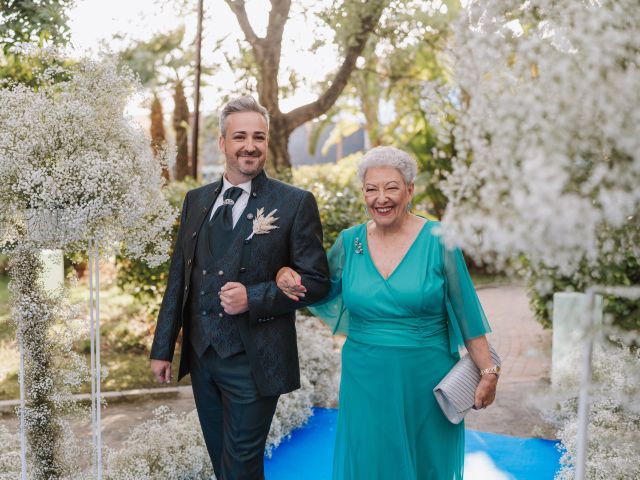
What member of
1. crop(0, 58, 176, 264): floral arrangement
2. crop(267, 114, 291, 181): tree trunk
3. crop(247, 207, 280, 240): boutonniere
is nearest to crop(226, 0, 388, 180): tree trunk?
crop(267, 114, 291, 181): tree trunk

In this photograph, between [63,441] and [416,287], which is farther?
[63,441]

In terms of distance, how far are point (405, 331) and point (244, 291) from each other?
0.82 m

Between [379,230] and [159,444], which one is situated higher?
[379,230]

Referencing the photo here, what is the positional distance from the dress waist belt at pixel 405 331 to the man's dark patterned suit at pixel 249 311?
12.5 inches

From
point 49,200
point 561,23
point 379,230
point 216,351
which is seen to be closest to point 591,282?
point 561,23

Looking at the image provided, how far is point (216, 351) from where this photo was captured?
3365 millimetres

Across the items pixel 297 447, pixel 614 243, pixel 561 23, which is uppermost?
pixel 561 23

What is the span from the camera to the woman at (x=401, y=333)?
331cm

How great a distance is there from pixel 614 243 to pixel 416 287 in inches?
60.9

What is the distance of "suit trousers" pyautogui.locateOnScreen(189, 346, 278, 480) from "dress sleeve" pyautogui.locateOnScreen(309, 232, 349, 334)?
612 mm

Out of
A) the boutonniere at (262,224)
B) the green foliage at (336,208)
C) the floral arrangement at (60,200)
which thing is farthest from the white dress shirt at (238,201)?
the green foliage at (336,208)

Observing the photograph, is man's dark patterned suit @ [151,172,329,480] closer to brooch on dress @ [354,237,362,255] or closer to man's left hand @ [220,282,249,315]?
man's left hand @ [220,282,249,315]

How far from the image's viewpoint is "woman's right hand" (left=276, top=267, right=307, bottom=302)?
3262mm

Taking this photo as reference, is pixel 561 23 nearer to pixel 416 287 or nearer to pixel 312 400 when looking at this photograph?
pixel 416 287
